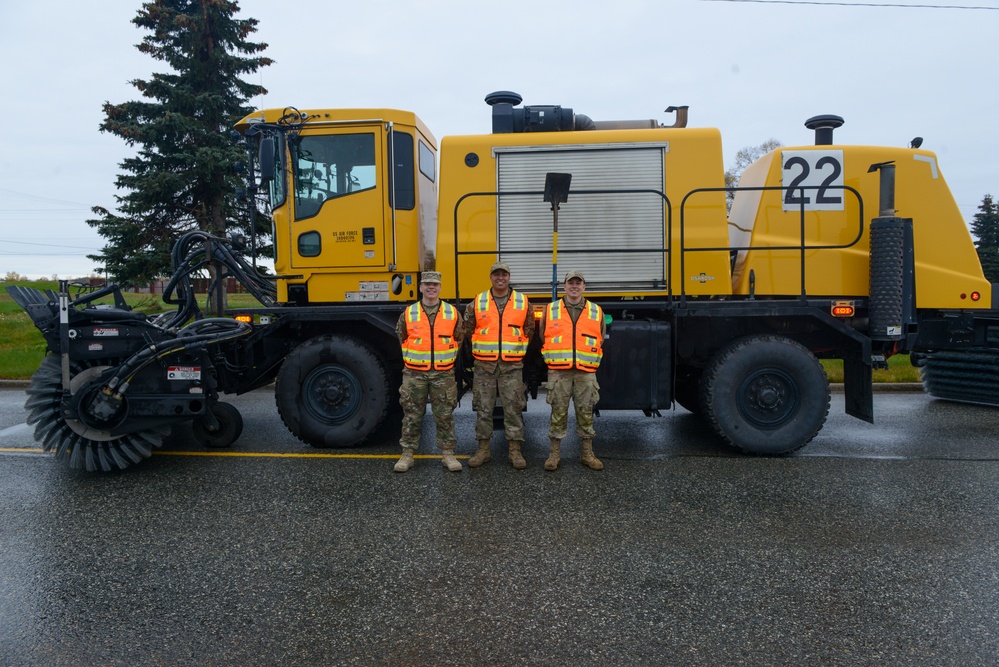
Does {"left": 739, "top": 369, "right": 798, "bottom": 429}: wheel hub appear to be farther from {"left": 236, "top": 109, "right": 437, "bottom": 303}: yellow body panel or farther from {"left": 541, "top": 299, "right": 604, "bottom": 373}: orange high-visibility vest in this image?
{"left": 236, "top": 109, "right": 437, "bottom": 303}: yellow body panel

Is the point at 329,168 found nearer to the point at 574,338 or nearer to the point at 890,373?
the point at 574,338

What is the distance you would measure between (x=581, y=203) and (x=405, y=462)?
2.94 meters

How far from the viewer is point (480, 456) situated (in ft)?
19.6

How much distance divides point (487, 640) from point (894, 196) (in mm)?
5420

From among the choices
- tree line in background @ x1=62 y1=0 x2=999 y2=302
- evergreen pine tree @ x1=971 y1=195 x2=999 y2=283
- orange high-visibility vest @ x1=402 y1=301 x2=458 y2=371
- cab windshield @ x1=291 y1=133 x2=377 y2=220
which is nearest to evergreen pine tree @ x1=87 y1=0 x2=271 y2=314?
tree line in background @ x1=62 y1=0 x2=999 y2=302

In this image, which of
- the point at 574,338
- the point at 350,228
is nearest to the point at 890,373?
the point at 574,338

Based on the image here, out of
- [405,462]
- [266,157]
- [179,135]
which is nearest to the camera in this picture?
[405,462]

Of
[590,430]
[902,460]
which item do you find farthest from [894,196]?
[590,430]

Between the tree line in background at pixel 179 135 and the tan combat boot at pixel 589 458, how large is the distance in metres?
14.0

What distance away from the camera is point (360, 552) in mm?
4102

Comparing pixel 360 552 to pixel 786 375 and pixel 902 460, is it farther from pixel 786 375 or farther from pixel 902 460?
pixel 902 460

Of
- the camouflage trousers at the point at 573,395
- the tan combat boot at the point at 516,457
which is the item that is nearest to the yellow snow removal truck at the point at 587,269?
the camouflage trousers at the point at 573,395

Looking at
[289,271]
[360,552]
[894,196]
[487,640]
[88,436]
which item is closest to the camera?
[487,640]

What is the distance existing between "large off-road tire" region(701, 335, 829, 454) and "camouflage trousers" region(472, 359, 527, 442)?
5.71 feet
